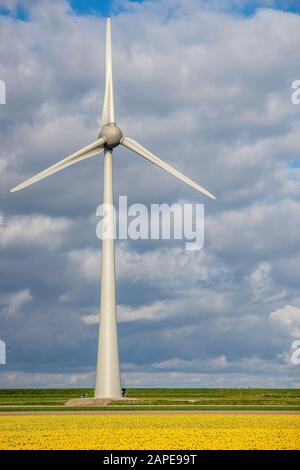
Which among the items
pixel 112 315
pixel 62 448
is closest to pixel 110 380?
pixel 112 315

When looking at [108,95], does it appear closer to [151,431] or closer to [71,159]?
[71,159]

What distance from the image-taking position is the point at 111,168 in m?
89.9

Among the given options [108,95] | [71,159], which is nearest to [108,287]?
[71,159]

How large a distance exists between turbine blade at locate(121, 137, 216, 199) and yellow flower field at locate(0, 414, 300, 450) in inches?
1008

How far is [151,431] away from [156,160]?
43190mm

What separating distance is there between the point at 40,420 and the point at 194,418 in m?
11.3

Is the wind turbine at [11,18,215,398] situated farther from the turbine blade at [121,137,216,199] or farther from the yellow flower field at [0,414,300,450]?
the yellow flower field at [0,414,300,450]

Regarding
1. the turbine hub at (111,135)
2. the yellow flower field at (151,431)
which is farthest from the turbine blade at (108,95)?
the yellow flower field at (151,431)

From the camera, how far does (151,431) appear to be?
46.4 metres

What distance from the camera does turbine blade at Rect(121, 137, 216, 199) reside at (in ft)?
262

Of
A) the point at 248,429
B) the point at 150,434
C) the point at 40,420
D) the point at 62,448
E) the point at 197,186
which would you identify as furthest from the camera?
the point at 197,186

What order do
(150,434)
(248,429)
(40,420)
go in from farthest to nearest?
(40,420)
(248,429)
(150,434)
